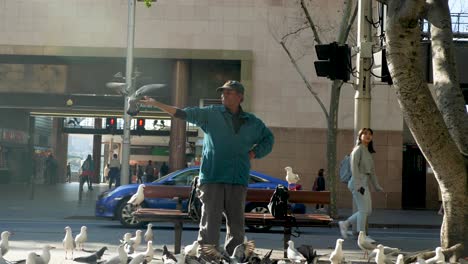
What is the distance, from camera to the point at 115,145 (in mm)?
62406

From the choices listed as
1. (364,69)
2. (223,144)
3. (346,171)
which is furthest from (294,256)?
(364,69)

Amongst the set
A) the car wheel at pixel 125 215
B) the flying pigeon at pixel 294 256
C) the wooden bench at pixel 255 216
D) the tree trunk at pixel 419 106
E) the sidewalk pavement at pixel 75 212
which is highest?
the tree trunk at pixel 419 106

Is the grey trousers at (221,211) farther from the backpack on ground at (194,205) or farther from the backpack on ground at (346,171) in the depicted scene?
the backpack on ground at (346,171)

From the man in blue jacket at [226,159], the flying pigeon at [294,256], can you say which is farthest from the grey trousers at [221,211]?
the flying pigeon at [294,256]

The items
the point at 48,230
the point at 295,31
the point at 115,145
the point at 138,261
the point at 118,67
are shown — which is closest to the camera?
the point at 138,261

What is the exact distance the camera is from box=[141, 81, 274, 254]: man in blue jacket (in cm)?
808

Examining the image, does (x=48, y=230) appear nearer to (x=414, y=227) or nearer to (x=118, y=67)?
(x=414, y=227)

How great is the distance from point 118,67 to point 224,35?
14.6ft

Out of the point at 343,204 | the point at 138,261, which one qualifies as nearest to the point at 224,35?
the point at 343,204

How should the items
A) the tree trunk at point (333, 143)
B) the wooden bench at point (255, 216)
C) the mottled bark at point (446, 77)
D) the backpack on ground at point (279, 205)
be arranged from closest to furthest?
the mottled bark at point (446, 77), the backpack on ground at point (279, 205), the wooden bench at point (255, 216), the tree trunk at point (333, 143)

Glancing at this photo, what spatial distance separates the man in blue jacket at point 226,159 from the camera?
26.5 feet

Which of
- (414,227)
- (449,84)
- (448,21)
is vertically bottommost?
(414,227)

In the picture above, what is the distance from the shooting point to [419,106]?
8.12m

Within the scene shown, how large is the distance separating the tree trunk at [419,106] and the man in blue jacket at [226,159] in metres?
1.57
